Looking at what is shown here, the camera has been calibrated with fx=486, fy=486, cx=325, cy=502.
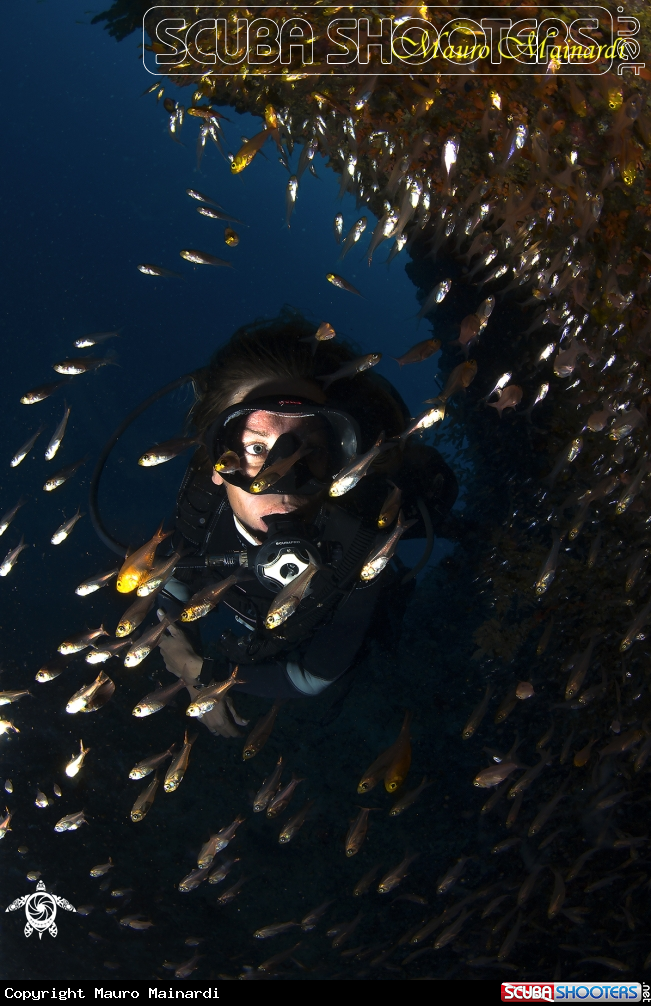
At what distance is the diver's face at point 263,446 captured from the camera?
3955mm

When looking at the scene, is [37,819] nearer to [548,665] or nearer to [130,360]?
[548,665]

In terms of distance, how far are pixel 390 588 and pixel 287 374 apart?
215 cm

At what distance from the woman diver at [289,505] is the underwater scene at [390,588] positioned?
3 centimetres

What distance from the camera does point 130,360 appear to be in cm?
6397

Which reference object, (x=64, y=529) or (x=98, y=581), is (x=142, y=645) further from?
(x=64, y=529)

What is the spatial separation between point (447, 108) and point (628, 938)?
7784mm

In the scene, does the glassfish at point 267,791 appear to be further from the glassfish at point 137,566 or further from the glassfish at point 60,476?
the glassfish at point 60,476

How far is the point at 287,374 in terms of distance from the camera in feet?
13.9

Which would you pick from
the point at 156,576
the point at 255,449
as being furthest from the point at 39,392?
the point at 156,576

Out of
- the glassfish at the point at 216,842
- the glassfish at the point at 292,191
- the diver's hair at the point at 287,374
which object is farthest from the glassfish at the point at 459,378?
the glassfish at the point at 216,842

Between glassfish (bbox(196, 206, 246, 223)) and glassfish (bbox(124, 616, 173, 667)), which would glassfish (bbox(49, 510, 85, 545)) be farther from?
glassfish (bbox(196, 206, 246, 223))

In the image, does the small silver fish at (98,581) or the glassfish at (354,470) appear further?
the small silver fish at (98,581)

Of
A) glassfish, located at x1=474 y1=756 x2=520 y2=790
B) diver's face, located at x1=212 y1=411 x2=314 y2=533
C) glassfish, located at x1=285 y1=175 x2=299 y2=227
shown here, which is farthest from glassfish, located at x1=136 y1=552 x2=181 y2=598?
glassfish, located at x1=285 y1=175 x2=299 y2=227

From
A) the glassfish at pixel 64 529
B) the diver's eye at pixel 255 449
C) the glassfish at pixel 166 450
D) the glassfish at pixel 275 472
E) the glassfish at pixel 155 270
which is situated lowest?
the glassfish at pixel 64 529
